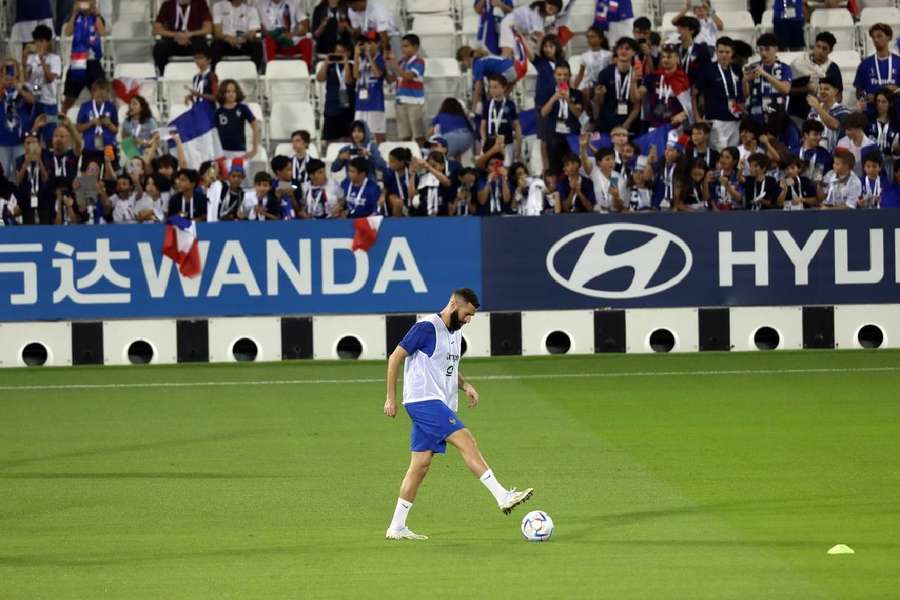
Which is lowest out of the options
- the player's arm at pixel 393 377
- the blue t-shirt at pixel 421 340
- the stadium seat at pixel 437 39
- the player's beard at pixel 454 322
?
the player's arm at pixel 393 377

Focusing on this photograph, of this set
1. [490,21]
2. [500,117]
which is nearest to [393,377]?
[500,117]

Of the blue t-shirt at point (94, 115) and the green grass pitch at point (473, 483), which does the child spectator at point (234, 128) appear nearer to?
the blue t-shirt at point (94, 115)

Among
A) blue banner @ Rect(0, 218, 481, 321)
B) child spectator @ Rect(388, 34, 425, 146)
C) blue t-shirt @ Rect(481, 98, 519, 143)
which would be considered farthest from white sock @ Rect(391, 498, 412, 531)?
child spectator @ Rect(388, 34, 425, 146)

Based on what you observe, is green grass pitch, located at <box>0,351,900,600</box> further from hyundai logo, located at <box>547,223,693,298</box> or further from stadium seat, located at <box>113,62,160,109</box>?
stadium seat, located at <box>113,62,160,109</box>

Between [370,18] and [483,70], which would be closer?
[483,70]

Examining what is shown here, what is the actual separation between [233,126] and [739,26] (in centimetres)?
806

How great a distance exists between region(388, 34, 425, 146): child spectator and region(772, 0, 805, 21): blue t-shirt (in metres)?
5.23

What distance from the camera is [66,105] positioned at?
2314 centimetres

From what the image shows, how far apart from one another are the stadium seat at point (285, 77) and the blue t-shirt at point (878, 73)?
25.8 ft

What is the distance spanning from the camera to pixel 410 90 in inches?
913

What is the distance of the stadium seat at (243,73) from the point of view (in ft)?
79.6

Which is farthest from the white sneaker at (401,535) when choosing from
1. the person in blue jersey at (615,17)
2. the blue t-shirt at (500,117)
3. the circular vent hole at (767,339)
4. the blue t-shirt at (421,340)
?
the person in blue jersey at (615,17)

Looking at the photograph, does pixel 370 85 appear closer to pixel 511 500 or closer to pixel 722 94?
pixel 722 94

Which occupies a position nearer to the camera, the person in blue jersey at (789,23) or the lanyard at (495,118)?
the lanyard at (495,118)
